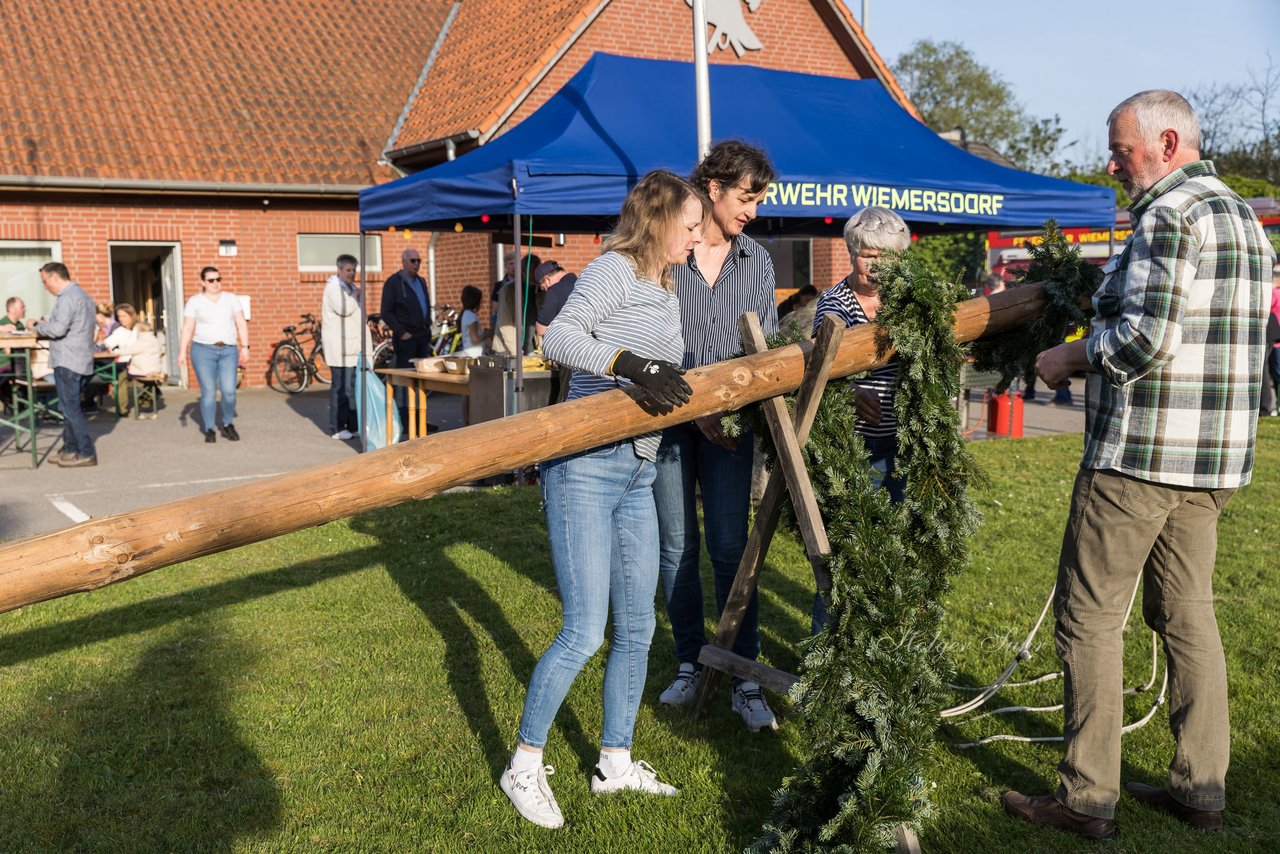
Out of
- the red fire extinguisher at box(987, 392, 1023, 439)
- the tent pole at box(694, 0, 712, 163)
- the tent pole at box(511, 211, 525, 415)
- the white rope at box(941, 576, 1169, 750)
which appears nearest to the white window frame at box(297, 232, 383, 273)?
the red fire extinguisher at box(987, 392, 1023, 439)

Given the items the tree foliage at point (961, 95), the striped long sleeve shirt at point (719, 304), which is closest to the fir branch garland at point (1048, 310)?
the striped long sleeve shirt at point (719, 304)

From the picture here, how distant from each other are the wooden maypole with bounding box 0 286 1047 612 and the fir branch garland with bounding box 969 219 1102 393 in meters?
0.05

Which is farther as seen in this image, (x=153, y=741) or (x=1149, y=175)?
(x=153, y=741)

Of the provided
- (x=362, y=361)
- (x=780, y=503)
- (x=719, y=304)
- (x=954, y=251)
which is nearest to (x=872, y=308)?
(x=719, y=304)

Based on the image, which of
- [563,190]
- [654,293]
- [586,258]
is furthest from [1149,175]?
[586,258]

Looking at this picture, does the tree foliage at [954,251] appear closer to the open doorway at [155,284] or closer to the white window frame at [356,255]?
the white window frame at [356,255]

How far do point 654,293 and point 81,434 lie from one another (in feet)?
28.6

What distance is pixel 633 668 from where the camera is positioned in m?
3.70

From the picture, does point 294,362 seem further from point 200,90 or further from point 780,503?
point 780,503

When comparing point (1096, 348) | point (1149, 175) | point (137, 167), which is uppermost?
point (137, 167)

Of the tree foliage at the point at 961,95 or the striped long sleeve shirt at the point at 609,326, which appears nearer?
the striped long sleeve shirt at the point at 609,326

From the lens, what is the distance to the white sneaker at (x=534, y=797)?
3.57 m

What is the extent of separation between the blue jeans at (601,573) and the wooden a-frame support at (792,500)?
43 centimetres

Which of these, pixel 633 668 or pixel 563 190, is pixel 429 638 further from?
pixel 563 190
